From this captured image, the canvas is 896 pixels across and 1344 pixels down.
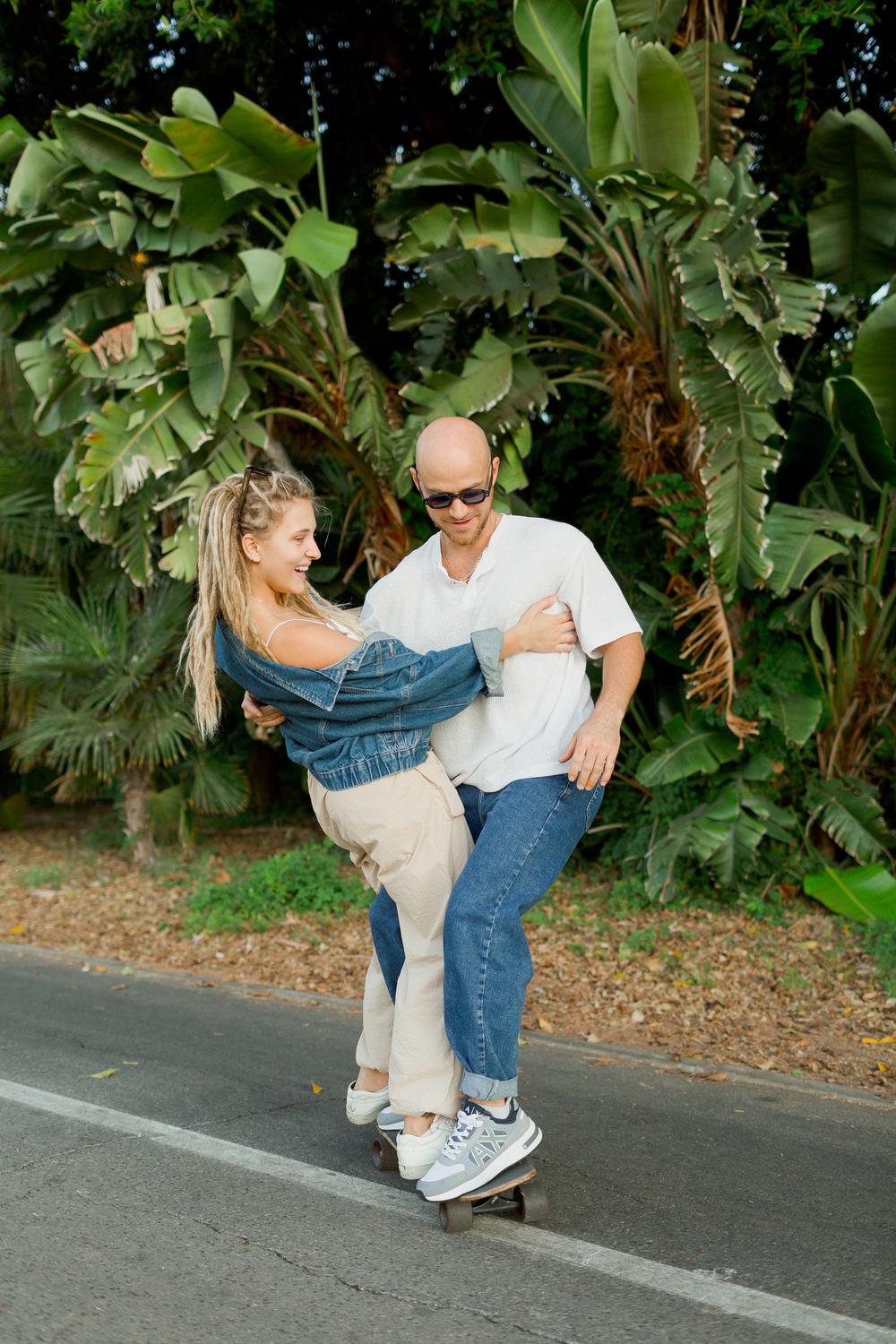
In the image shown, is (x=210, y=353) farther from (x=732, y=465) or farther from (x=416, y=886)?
(x=416, y=886)

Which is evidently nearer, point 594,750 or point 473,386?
point 594,750

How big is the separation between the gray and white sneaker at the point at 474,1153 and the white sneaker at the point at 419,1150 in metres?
0.04

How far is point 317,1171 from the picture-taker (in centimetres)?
398

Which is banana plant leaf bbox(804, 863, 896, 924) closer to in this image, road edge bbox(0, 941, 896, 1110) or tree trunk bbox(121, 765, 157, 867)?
road edge bbox(0, 941, 896, 1110)

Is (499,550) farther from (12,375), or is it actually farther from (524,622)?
(12,375)

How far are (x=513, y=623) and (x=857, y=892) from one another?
16.1ft

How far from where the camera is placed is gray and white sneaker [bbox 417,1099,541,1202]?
336cm

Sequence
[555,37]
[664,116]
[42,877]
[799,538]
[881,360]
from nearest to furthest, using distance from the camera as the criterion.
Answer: [664,116] < [881,360] < [799,538] < [555,37] < [42,877]

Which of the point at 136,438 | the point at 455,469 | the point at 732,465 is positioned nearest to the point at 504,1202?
the point at 455,469

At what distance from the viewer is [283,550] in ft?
11.9

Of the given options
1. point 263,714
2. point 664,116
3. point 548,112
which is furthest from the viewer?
point 548,112

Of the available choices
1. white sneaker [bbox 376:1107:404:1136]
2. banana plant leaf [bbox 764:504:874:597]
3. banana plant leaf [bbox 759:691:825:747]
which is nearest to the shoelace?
white sneaker [bbox 376:1107:404:1136]

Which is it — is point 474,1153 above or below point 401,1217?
above

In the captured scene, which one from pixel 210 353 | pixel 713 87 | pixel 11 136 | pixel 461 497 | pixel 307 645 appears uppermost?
pixel 713 87
